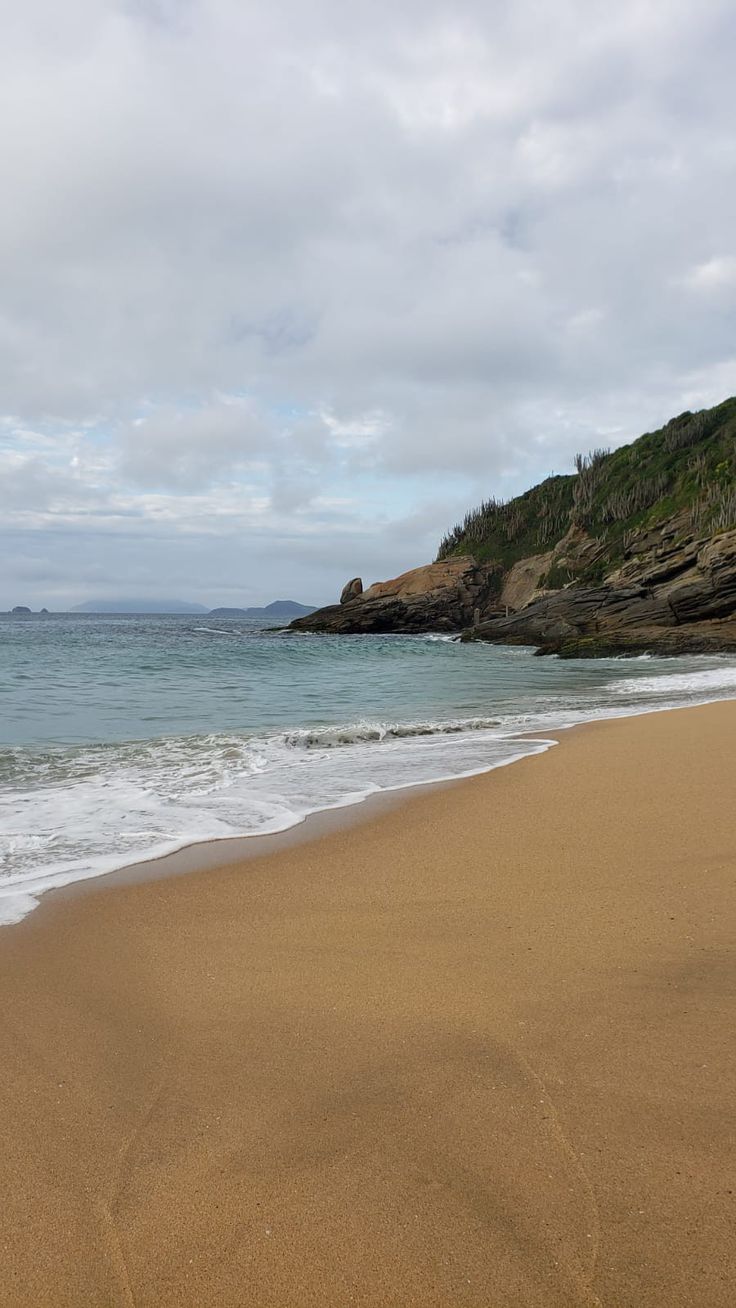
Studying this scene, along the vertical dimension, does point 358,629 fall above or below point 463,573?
below

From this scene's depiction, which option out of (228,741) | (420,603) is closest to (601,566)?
(420,603)

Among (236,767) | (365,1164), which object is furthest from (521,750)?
(365,1164)

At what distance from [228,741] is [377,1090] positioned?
7.87m

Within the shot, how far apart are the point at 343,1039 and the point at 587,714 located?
1039 cm

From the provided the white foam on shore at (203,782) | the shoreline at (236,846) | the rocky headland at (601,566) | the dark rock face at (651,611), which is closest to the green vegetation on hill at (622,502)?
the rocky headland at (601,566)

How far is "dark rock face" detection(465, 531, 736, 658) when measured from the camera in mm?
31453

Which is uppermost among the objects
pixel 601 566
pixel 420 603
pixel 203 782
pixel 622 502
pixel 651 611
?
pixel 622 502

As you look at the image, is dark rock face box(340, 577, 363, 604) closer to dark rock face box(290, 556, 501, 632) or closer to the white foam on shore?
dark rock face box(290, 556, 501, 632)

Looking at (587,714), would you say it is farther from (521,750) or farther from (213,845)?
(213,845)

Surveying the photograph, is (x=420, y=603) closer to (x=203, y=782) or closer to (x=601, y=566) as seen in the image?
(x=601, y=566)

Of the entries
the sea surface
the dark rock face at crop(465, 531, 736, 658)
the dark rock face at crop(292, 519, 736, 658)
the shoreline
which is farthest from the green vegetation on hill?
the shoreline

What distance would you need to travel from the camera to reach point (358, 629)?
63.6 m

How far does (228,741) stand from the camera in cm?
991

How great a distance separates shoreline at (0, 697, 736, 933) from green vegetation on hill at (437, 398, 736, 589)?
142 feet
